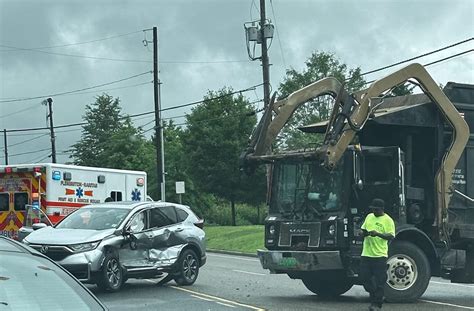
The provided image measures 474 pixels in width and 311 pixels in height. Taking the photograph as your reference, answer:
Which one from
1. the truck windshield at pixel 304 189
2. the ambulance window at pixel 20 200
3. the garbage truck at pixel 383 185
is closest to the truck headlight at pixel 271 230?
the garbage truck at pixel 383 185

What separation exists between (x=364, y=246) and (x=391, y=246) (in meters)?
0.88

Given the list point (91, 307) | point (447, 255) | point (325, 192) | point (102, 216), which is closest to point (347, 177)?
point (325, 192)

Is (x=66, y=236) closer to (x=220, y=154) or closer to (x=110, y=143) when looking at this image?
(x=220, y=154)

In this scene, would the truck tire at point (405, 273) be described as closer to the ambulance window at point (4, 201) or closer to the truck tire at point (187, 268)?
the truck tire at point (187, 268)

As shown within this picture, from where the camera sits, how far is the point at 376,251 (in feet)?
38.0

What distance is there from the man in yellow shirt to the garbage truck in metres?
0.70

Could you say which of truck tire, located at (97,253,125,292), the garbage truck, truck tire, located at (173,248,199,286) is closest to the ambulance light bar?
truck tire, located at (173,248,199,286)

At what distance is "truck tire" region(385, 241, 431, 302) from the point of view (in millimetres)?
12258

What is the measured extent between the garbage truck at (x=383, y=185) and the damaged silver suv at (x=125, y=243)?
2189 millimetres

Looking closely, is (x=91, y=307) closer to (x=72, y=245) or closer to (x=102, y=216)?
(x=72, y=245)

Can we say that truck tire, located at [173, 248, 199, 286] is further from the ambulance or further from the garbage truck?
the ambulance

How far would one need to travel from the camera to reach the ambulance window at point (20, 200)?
19109mm

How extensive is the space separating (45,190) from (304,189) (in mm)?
8279

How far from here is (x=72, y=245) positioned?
12.7 m
